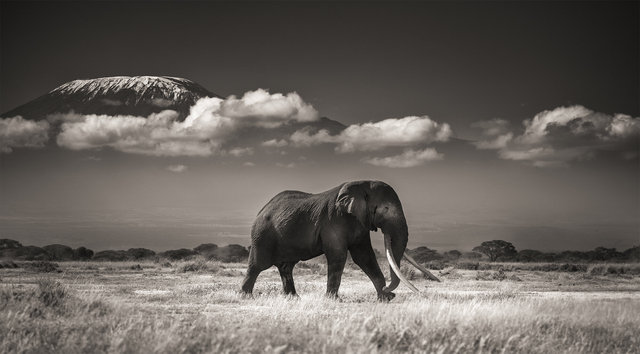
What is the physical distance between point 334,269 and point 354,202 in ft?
6.50

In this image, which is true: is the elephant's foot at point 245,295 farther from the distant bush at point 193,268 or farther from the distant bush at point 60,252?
the distant bush at point 60,252

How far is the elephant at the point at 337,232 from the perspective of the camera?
61.0 ft

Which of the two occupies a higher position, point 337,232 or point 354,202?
point 354,202

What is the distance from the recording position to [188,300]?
18594 millimetres

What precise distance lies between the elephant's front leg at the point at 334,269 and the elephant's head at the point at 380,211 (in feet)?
3.70

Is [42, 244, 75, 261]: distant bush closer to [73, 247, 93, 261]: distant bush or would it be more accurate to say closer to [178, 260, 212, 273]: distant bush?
[73, 247, 93, 261]: distant bush

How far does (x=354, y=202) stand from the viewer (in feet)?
61.0

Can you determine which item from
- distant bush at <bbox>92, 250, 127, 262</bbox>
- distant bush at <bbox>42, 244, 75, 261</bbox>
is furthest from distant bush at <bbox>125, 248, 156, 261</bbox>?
distant bush at <bbox>42, 244, 75, 261</bbox>

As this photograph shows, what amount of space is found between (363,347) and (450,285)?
666 inches

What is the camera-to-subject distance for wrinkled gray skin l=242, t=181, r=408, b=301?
61.1 ft

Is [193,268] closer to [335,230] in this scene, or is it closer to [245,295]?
[245,295]

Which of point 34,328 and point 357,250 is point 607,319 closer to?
point 357,250

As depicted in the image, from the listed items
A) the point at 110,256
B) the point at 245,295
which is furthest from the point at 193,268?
the point at 110,256

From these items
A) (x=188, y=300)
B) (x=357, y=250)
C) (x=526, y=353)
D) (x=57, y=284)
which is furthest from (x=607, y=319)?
(x=57, y=284)
